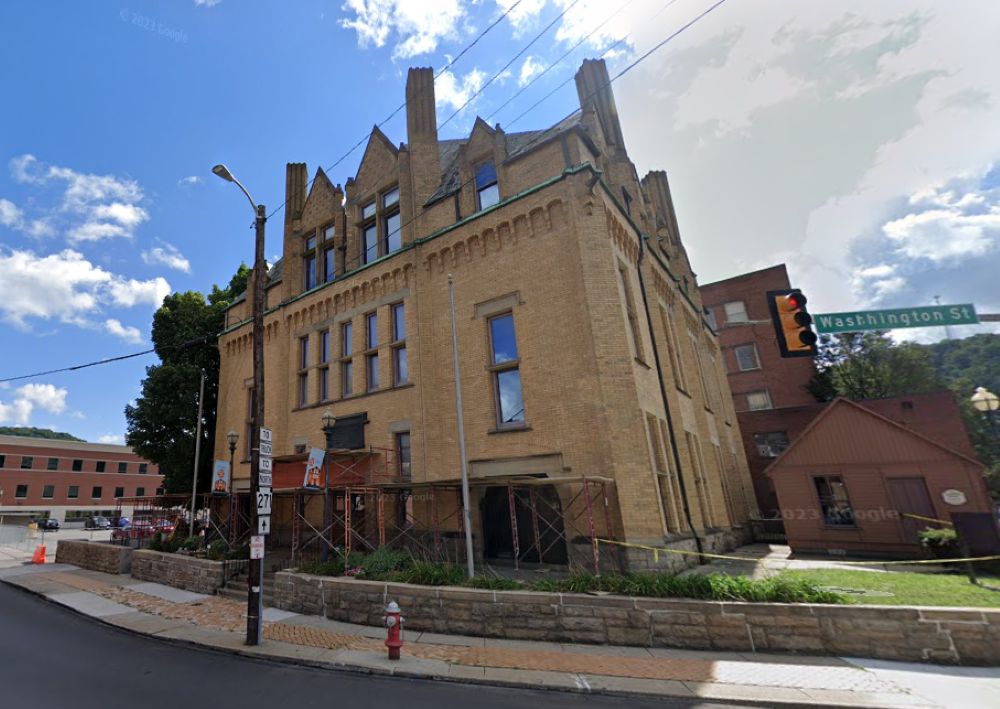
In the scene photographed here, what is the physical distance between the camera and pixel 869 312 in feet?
28.4

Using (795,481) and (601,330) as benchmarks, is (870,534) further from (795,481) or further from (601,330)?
(601,330)

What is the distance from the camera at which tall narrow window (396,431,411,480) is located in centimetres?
1645

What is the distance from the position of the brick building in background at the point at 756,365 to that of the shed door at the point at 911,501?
13.7m

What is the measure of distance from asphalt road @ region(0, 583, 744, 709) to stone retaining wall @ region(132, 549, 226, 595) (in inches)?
176

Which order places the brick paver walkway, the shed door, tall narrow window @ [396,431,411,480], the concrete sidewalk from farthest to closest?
the shed door → tall narrow window @ [396,431,411,480] → the brick paver walkway → the concrete sidewalk

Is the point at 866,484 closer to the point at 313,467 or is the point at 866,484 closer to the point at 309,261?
the point at 313,467

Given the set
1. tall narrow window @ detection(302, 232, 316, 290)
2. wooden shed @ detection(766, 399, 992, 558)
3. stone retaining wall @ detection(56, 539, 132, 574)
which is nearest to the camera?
wooden shed @ detection(766, 399, 992, 558)

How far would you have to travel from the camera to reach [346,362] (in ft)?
64.6

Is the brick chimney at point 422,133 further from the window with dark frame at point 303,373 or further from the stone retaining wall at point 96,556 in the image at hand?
the stone retaining wall at point 96,556

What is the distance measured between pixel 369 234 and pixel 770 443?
2943 centimetres

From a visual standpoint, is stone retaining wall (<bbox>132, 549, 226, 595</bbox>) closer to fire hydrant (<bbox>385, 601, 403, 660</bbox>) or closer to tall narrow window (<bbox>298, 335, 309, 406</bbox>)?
tall narrow window (<bbox>298, 335, 309, 406</bbox>)

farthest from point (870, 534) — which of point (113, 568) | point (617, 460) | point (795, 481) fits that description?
point (113, 568)

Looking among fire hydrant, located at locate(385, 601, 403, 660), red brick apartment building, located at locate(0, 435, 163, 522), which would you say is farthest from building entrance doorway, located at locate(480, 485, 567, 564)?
red brick apartment building, located at locate(0, 435, 163, 522)

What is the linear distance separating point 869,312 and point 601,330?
6.19m
